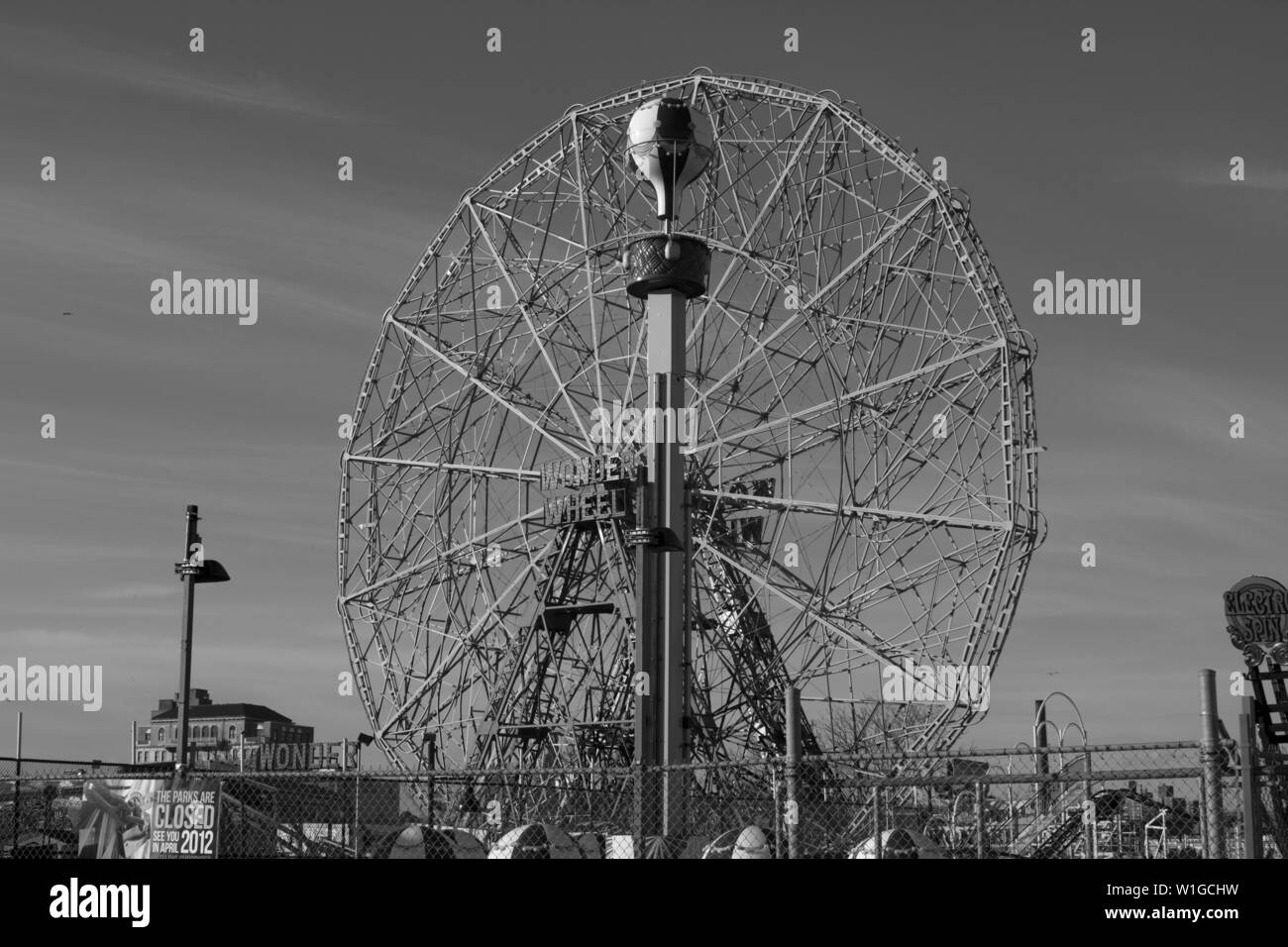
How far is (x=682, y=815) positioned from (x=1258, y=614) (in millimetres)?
9315

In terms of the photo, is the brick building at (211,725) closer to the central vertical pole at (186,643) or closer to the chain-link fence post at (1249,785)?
the central vertical pole at (186,643)

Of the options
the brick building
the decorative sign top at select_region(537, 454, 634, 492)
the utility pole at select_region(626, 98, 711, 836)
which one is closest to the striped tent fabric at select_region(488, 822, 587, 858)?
the utility pole at select_region(626, 98, 711, 836)

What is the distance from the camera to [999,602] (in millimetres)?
41594

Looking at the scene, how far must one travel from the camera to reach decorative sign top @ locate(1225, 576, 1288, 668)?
17.1m

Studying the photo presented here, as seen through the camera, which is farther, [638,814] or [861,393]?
[861,393]

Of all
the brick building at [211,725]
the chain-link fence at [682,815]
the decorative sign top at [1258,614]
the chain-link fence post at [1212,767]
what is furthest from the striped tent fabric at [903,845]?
the brick building at [211,725]

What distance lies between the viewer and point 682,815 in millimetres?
23453

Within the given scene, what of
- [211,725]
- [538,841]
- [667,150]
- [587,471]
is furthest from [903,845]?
[211,725]

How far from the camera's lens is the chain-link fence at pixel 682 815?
45.9 ft

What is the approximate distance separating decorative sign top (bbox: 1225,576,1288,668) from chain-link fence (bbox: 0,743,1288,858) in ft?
5.59

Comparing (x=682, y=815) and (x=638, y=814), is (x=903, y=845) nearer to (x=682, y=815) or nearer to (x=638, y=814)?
(x=682, y=815)

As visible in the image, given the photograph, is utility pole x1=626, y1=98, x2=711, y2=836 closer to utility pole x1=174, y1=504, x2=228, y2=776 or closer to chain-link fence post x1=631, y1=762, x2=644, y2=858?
utility pole x1=174, y1=504, x2=228, y2=776

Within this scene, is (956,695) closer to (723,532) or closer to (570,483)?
(723,532)
